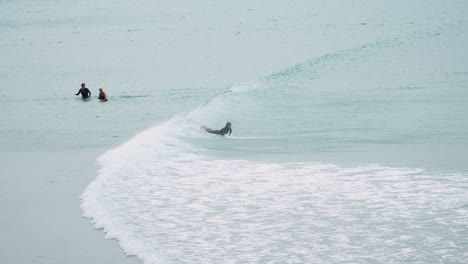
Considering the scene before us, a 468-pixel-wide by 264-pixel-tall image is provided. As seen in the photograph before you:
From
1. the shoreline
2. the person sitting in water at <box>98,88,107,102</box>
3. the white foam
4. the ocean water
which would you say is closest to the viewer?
the shoreline

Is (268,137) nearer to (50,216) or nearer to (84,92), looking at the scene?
(50,216)

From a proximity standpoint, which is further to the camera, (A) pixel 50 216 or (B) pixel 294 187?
(B) pixel 294 187

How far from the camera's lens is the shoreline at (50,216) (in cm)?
808

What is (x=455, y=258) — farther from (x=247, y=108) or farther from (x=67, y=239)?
(x=247, y=108)

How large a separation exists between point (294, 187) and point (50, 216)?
154 inches

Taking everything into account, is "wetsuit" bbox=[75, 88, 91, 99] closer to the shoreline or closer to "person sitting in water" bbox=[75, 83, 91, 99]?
"person sitting in water" bbox=[75, 83, 91, 99]

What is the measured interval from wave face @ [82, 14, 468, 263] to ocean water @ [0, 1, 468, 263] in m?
0.04

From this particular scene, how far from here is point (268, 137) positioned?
53.8 feet

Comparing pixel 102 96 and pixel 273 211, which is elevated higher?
pixel 102 96

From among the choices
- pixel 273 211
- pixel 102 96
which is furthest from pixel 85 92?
pixel 273 211

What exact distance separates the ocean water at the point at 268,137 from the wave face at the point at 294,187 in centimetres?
4

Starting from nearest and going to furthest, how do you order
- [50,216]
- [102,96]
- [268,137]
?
[50,216]
[268,137]
[102,96]

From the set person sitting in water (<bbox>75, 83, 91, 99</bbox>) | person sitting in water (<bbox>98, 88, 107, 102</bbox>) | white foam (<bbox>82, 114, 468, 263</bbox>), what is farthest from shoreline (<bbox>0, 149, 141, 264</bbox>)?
person sitting in water (<bbox>75, 83, 91, 99</bbox>)

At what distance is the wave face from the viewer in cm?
841
